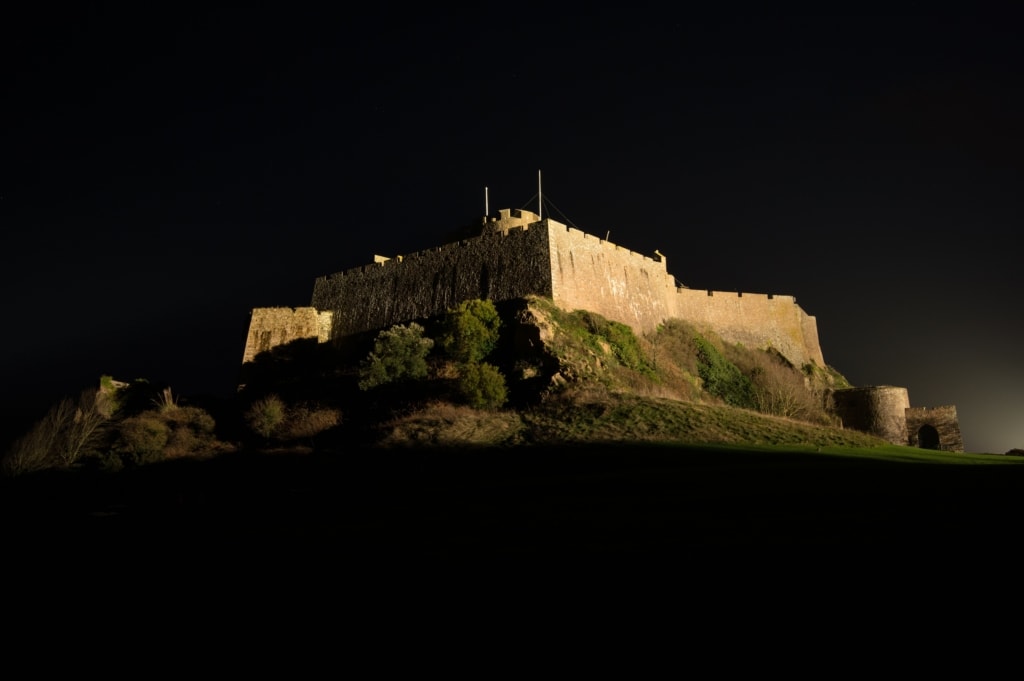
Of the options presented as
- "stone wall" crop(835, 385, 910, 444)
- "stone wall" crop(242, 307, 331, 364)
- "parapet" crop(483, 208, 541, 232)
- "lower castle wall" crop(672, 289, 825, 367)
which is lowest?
"stone wall" crop(835, 385, 910, 444)

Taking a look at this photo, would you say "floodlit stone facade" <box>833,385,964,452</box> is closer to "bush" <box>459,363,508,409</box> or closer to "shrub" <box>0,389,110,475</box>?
"bush" <box>459,363,508,409</box>

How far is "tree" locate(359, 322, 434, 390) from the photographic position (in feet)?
97.0

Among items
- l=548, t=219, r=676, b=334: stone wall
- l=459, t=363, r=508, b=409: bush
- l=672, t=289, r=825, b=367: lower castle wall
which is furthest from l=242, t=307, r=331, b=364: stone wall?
l=672, t=289, r=825, b=367: lower castle wall

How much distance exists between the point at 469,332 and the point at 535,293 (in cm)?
424

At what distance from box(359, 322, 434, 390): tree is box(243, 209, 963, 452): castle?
517 cm

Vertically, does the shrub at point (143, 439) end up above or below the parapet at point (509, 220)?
below

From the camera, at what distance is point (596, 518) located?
8.86m

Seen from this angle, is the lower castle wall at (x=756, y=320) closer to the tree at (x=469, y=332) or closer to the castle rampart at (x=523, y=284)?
the castle rampart at (x=523, y=284)

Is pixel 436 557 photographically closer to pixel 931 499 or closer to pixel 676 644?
pixel 676 644

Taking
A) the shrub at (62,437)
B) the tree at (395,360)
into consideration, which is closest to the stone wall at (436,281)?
the tree at (395,360)

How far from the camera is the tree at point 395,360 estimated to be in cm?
2958

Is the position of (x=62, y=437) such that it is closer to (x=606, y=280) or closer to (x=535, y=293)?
(x=535, y=293)

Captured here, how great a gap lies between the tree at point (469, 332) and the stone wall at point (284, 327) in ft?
→ 38.9

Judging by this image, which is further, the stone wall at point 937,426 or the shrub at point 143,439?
the stone wall at point 937,426
